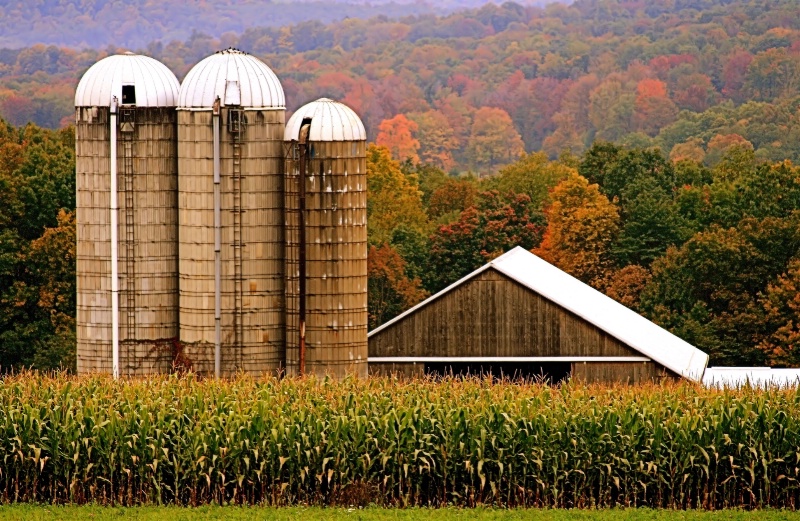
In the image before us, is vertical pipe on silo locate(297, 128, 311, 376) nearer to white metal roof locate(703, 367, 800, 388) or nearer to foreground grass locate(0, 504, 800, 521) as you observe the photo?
foreground grass locate(0, 504, 800, 521)

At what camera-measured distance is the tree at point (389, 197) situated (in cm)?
9056

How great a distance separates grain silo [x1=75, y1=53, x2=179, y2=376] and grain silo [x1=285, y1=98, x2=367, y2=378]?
2.87 metres

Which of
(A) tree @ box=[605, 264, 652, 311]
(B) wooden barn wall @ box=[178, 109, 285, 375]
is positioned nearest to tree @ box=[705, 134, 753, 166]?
(A) tree @ box=[605, 264, 652, 311]

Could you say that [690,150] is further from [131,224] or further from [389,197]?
[131,224]

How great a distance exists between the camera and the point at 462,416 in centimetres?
2992

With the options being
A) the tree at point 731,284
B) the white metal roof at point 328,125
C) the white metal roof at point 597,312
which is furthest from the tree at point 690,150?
the white metal roof at point 328,125

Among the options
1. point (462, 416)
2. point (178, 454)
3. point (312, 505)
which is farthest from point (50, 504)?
point (462, 416)

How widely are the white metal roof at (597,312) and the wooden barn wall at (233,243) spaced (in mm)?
3728

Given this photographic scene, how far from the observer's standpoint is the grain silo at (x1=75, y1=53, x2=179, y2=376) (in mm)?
37500

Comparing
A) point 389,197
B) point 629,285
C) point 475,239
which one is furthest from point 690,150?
point 629,285

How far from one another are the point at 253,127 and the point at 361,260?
3.85 metres

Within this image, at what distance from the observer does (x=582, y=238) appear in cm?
7719

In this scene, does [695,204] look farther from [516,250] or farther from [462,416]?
[462,416]

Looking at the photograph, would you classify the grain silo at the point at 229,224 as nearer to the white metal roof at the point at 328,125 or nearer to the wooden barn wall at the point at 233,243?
the wooden barn wall at the point at 233,243
